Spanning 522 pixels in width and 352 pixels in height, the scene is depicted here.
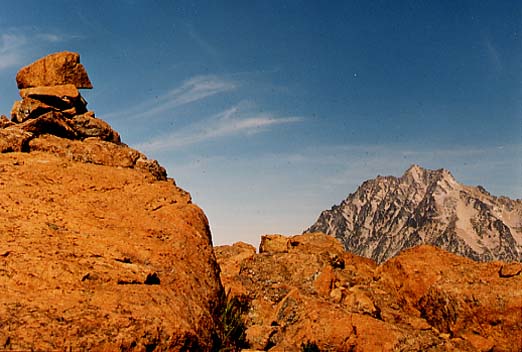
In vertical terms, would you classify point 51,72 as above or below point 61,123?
above

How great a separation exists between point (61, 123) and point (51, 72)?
4438 millimetres

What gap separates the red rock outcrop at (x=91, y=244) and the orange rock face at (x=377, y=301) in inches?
143

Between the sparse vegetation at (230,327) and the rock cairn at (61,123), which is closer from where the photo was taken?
the sparse vegetation at (230,327)

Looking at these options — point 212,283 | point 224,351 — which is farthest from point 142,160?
point 224,351

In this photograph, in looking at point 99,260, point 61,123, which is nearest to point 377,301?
point 99,260

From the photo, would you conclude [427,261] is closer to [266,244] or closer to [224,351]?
Result: [266,244]

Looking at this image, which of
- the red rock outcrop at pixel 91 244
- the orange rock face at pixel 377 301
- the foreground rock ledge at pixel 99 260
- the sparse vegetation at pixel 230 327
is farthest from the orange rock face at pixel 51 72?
the sparse vegetation at pixel 230 327

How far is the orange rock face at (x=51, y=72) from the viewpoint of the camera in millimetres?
17641

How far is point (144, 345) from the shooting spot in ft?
25.8

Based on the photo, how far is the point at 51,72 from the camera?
703 inches

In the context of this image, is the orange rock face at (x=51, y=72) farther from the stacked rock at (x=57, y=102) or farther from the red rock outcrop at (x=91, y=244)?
the red rock outcrop at (x=91, y=244)

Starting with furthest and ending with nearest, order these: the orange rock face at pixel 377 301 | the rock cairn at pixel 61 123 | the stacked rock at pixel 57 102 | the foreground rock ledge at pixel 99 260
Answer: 1. the stacked rock at pixel 57 102
2. the rock cairn at pixel 61 123
3. the orange rock face at pixel 377 301
4. the foreground rock ledge at pixel 99 260

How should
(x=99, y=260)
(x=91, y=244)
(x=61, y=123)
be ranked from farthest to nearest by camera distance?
(x=61, y=123)
(x=91, y=244)
(x=99, y=260)

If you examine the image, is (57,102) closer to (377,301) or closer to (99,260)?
(99,260)
